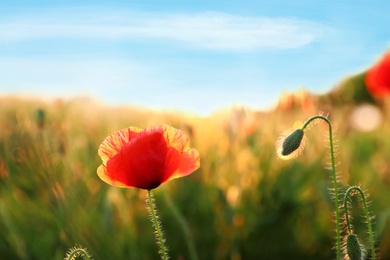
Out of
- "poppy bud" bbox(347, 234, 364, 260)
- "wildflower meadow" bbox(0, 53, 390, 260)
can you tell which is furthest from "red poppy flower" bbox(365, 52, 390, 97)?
"poppy bud" bbox(347, 234, 364, 260)

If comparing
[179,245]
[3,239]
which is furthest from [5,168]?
[179,245]

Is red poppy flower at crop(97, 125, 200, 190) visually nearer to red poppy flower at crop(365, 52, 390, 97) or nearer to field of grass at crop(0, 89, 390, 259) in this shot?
field of grass at crop(0, 89, 390, 259)

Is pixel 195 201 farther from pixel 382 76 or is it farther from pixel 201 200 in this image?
pixel 382 76

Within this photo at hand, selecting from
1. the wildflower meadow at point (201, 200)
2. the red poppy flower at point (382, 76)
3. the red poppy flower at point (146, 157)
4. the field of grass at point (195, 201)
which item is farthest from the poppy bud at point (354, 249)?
the red poppy flower at point (382, 76)

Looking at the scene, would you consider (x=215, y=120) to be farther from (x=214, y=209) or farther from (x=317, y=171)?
(x=214, y=209)

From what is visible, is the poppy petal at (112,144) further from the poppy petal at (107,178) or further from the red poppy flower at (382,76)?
the red poppy flower at (382,76)

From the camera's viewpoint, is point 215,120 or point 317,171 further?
point 215,120
